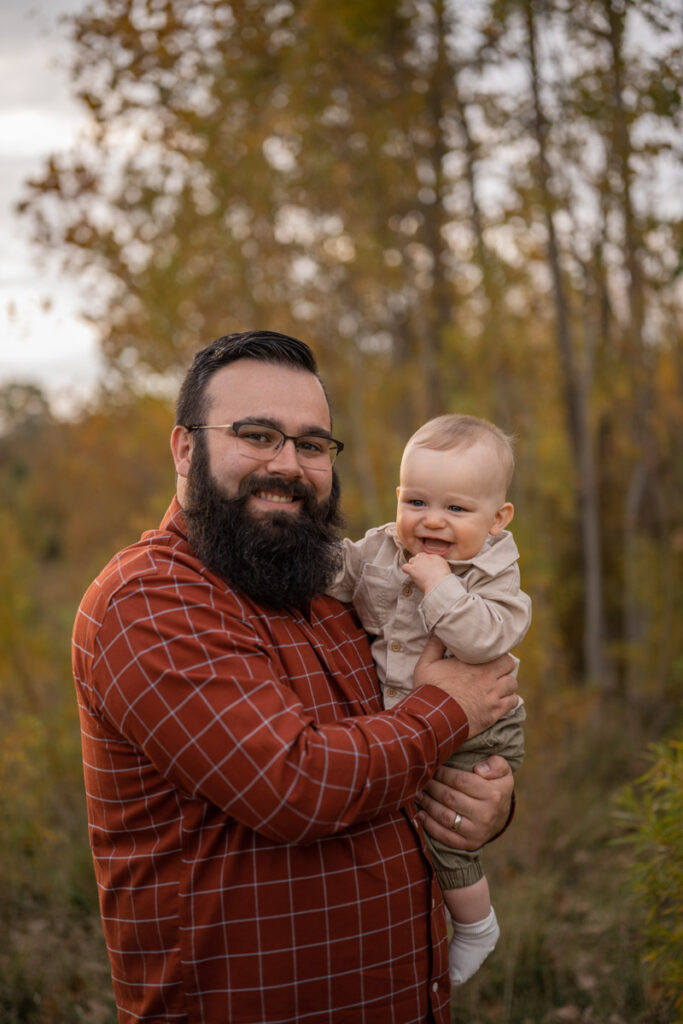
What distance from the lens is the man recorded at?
5.79 ft

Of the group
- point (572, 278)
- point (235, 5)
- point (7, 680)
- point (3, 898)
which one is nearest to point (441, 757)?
point (3, 898)

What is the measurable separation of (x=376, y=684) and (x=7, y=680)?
6.62m

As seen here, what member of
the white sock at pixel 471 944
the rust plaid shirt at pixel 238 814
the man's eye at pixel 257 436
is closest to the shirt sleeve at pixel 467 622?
the rust plaid shirt at pixel 238 814

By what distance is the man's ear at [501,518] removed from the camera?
2.44 m

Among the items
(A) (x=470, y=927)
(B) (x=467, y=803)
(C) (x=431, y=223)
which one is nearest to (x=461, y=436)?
(B) (x=467, y=803)

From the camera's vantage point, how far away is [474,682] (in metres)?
2.17

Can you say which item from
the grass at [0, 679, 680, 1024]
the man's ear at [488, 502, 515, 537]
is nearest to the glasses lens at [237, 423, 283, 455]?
the man's ear at [488, 502, 515, 537]

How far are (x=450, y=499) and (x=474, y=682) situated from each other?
50cm

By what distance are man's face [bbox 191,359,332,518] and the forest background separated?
5.50ft

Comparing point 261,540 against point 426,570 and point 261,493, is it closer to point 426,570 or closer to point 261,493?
point 261,493

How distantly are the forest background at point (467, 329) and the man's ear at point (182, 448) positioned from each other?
191 centimetres

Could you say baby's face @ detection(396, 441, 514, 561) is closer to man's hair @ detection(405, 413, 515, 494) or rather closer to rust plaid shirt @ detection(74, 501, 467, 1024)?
man's hair @ detection(405, 413, 515, 494)

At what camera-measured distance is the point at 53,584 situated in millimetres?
20328

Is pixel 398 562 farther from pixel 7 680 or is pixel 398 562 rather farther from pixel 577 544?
pixel 577 544
